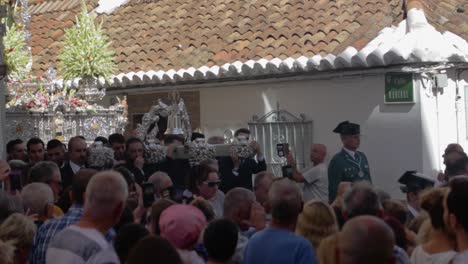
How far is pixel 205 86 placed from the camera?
16.2 m

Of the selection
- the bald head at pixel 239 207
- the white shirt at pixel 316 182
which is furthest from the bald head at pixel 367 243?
the white shirt at pixel 316 182

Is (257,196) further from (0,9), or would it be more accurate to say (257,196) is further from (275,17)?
(275,17)

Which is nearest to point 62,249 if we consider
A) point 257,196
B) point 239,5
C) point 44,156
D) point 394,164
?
point 257,196

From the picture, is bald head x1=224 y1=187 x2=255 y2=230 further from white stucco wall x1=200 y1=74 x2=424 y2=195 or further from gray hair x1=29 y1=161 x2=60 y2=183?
white stucco wall x1=200 y1=74 x2=424 y2=195

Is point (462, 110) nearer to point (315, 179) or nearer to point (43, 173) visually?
point (315, 179)

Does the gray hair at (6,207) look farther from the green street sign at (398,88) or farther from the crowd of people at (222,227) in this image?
the green street sign at (398,88)

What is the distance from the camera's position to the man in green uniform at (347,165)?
1012 cm

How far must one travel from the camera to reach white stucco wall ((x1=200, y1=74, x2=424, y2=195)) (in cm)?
1334

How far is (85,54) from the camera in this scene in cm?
1569

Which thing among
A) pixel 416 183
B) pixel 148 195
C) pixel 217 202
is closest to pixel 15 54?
pixel 217 202

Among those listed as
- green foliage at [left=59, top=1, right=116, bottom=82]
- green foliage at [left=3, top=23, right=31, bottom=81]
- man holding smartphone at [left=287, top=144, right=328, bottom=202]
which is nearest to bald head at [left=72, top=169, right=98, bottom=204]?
man holding smartphone at [left=287, top=144, right=328, bottom=202]

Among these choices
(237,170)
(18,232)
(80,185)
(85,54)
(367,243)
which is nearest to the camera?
(367,243)

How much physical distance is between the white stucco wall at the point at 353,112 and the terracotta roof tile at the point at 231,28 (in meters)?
0.53

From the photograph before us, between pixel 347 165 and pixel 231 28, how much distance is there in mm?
6835
